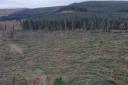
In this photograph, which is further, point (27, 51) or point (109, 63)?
point (27, 51)

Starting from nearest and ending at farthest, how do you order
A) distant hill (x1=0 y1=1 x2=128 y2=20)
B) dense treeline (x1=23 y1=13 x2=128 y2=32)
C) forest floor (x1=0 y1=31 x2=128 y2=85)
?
1. forest floor (x1=0 y1=31 x2=128 y2=85)
2. dense treeline (x1=23 y1=13 x2=128 y2=32)
3. distant hill (x1=0 y1=1 x2=128 y2=20)

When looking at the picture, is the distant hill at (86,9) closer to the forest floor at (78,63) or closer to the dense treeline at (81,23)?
the dense treeline at (81,23)

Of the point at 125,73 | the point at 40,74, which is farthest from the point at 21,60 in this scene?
the point at 125,73

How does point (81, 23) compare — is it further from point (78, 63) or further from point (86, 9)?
point (78, 63)

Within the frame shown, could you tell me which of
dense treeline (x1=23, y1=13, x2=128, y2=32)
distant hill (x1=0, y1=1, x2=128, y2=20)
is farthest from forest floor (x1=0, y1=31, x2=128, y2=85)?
distant hill (x1=0, y1=1, x2=128, y2=20)

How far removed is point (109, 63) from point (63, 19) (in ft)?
32.3

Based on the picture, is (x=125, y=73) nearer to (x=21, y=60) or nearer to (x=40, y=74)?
(x=40, y=74)

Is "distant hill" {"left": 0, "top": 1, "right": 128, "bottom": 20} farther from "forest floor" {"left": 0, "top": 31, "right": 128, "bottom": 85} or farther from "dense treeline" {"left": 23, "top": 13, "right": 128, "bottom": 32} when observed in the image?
"forest floor" {"left": 0, "top": 31, "right": 128, "bottom": 85}

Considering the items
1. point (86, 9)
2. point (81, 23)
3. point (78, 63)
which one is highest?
point (86, 9)

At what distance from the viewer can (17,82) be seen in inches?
217

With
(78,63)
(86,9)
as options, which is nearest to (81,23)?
(86,9)

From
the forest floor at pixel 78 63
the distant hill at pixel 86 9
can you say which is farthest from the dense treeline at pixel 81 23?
Answer: the forest floor at pixel 78 63

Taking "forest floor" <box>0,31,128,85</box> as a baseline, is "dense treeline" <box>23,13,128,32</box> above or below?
below

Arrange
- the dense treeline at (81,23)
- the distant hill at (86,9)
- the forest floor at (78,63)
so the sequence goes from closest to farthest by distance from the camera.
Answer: the forest floor at (78,63) → the dense treeline at (81,23) → the distant hill at (86,9)
